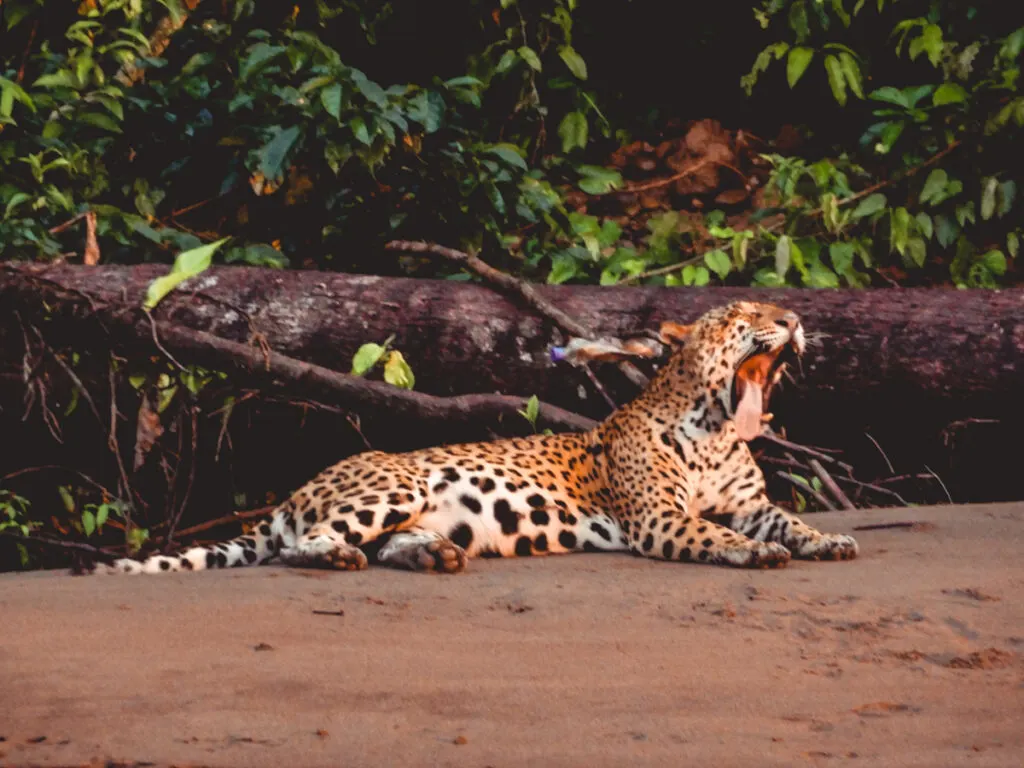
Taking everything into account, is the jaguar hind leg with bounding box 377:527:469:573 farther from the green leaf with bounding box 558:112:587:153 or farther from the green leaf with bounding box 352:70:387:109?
the green leaf with bounding box 558:112:587:153

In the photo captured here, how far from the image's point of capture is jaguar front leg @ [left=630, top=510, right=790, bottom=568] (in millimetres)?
4820

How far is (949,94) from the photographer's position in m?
8.91

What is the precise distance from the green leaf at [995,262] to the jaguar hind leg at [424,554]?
16.0 ft

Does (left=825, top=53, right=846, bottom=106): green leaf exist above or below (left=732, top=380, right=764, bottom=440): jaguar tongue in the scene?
above

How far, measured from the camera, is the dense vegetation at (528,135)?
753cm

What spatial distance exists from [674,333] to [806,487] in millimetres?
1255

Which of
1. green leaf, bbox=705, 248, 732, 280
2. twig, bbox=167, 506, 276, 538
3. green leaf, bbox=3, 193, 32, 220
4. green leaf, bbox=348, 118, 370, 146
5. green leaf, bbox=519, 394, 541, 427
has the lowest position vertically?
twig, bbox=167, 506, 276, 538

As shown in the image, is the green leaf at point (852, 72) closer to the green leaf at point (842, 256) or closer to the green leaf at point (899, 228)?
the green leaf at point (899, 228)

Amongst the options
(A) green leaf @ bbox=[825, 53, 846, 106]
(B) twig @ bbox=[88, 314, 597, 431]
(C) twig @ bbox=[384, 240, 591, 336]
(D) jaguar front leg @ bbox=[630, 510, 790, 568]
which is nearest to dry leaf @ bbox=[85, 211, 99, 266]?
(B) twig @ bbox=[88, 314, 597, 431]

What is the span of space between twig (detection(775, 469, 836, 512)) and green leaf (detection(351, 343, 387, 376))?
6.18 feet

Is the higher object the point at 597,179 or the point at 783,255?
the point at 597,179

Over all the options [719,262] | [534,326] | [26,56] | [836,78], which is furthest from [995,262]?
[26,56]

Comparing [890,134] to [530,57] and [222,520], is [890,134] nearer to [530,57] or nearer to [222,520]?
[530,57]

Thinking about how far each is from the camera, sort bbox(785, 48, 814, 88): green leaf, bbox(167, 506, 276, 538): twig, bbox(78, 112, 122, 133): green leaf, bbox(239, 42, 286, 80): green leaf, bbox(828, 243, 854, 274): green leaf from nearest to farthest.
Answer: bbox(167, 506, 276, 538): twig → bbox(239, 42, 286, 80): green leaf → bbox(78, 112, 122, 133): green leaf → bbox(828, 243, 854, 274): green leaf → bbox(785, 48, 814, 88): green leaf
